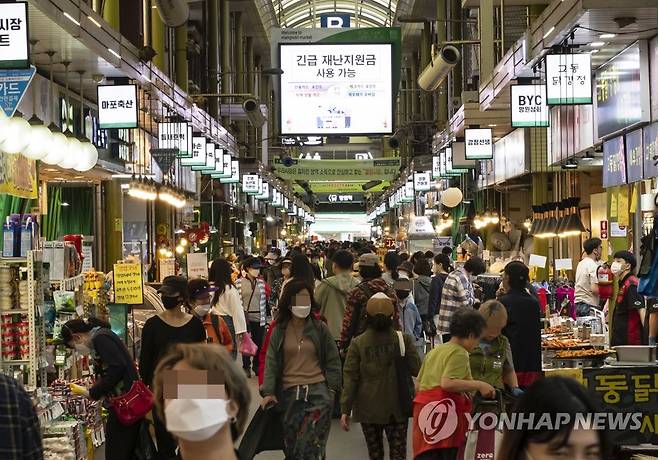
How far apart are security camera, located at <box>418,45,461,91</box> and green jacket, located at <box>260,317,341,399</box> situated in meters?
11.7

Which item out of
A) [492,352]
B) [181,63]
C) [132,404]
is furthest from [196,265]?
[181,63]

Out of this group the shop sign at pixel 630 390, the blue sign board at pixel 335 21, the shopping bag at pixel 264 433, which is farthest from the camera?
the blue sign board at pixel 335 21

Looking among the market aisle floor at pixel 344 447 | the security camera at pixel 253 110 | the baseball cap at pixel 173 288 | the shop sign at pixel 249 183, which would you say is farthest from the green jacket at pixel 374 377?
the shop sign at pixel 249 183

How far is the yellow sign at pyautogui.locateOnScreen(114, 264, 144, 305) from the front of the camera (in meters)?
11.9

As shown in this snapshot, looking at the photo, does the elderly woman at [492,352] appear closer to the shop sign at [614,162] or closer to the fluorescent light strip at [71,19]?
the fluorescent light strip at [71,19]

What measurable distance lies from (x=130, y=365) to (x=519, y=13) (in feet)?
52.7

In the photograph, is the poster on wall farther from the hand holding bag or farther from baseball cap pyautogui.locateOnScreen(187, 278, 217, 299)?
the hand holding bag

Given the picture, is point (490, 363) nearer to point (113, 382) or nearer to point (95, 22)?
point (113, 382)

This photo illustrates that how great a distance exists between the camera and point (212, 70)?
3188 centimetres

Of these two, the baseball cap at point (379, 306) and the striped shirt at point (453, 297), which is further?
the striped shirt at point (453, 297)

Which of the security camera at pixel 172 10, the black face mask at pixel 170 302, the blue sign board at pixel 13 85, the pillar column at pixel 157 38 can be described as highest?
the pillar column at pixel 157 38

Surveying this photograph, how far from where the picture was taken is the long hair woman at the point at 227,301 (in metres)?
10.6

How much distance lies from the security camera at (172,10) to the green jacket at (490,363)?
9203 millimetres

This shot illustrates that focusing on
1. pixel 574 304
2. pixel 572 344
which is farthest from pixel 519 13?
pixel 572 344
